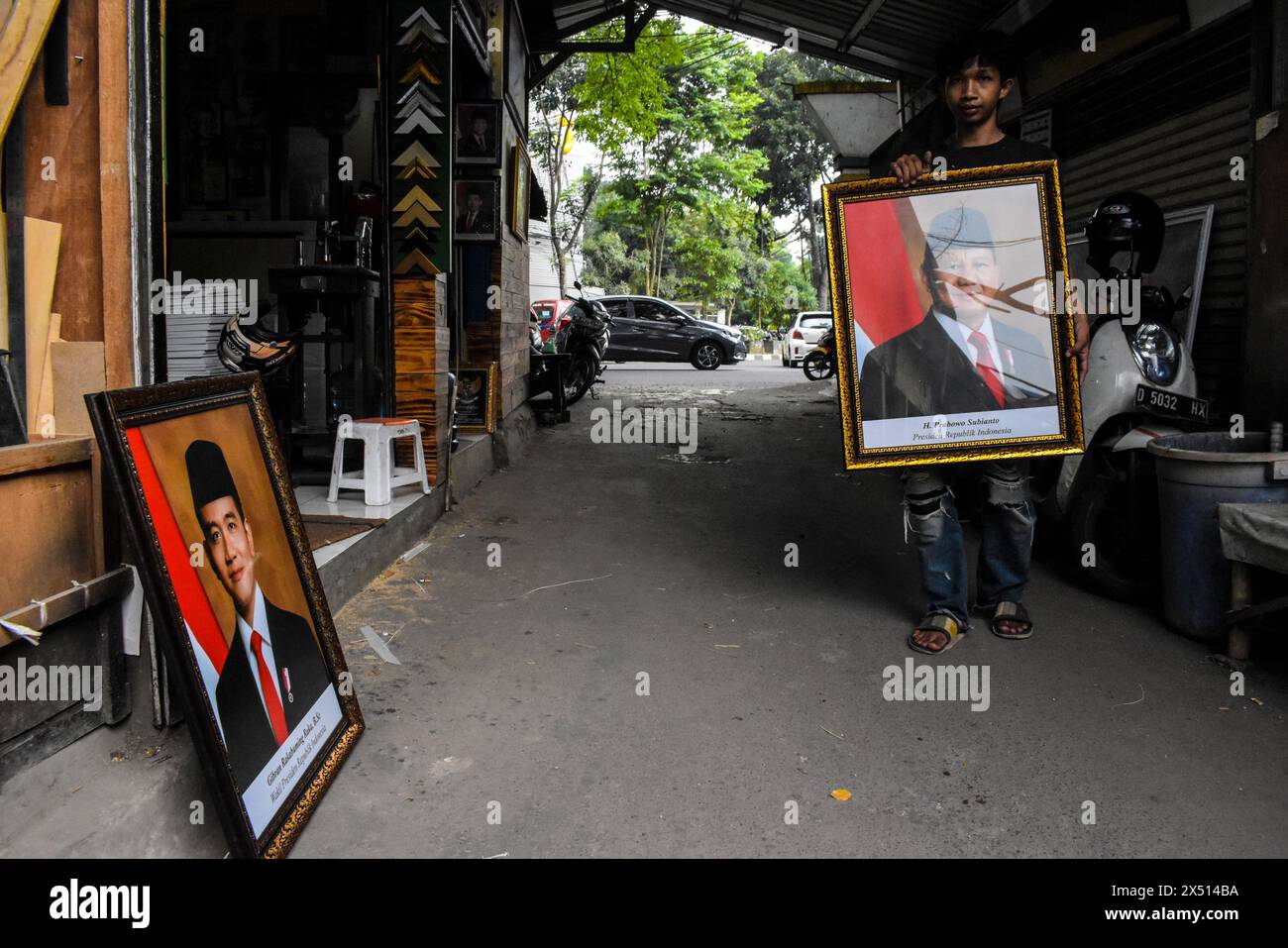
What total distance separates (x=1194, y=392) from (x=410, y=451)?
4.31m

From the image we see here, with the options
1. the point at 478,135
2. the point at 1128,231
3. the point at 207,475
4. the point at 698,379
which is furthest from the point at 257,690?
the point at 698,379

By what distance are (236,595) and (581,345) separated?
30.7ft

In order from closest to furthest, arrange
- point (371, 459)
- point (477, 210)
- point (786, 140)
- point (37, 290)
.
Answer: point (37, 290) → point (371, 459) → point (477, 210) → point (786, 140)

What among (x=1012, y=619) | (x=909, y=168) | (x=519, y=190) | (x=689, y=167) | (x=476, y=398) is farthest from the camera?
(x=689, y=167)

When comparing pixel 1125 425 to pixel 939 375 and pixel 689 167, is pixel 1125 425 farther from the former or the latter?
pixel 689 167

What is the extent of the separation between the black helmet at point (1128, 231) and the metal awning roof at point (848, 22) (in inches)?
138

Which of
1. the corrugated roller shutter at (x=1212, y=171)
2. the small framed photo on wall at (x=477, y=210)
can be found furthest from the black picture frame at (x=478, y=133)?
the corrugated roller shutter at (x=1212, y=171)

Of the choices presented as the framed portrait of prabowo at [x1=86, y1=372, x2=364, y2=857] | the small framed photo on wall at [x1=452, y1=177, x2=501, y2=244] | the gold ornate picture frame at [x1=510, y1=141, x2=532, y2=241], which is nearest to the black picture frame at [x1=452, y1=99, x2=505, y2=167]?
the small framed photo on wall at [x1=452, y1=177, x2=501, y2=244]

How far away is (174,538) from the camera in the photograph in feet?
6.88

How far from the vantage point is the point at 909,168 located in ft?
11.8

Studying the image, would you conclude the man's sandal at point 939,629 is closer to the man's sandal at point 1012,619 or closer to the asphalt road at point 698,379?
the man's sandal at point 1012,619

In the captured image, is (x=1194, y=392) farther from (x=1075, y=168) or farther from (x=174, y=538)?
(x=174, y=538)
